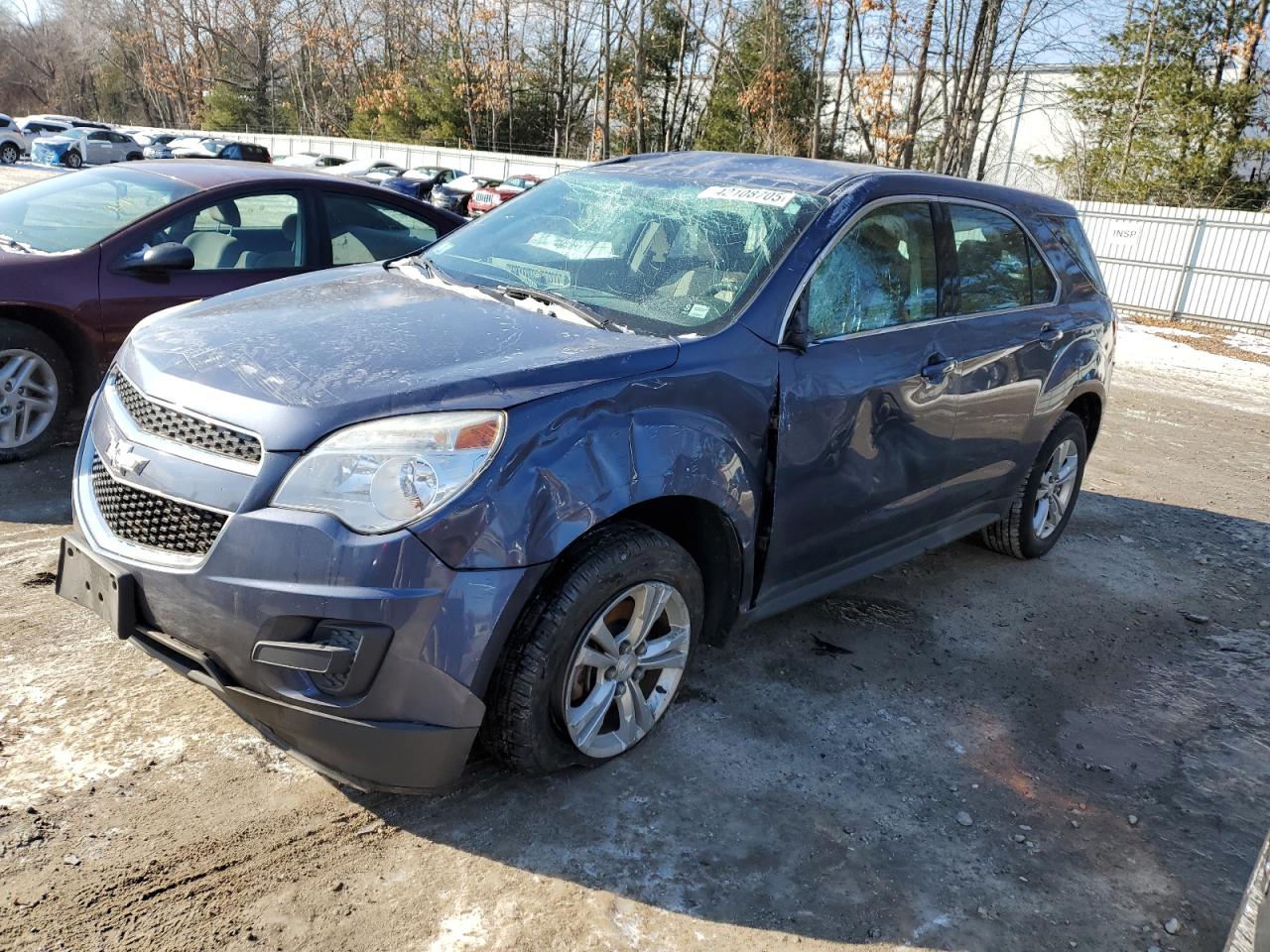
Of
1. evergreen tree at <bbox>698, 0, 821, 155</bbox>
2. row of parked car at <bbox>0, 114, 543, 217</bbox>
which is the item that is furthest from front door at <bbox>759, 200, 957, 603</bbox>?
evergreen tree at <bbox>698, 0, 821, 155</bbox>

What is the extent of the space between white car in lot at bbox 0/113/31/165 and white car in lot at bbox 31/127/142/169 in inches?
28.4

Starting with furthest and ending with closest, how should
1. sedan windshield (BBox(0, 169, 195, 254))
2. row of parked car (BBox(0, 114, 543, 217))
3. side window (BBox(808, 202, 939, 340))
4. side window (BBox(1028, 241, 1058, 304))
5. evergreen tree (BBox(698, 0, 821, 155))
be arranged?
evergreen tree (BBox(698, 0, 821, 155)), row of parked car (BBox(0, 114, 543, 217)), sedan windshield (BBox(0, 169, 195, 254)), side window (BBox(1028, 241, 1058, 304)), side window (BBox(808, 202, 939, 340))

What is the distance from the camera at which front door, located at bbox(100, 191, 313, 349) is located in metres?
5.28

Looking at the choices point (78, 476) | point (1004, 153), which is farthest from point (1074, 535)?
point (1004, 153)

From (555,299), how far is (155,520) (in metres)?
1.43

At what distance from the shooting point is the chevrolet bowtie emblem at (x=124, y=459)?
2.71m

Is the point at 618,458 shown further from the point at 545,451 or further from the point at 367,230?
the point at 367,230

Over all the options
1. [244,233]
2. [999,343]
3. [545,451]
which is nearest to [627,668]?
[545,451]

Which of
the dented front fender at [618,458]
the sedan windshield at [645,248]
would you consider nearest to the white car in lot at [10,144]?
the sedan windshield at [645,248]

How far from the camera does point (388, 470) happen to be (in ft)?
8.19

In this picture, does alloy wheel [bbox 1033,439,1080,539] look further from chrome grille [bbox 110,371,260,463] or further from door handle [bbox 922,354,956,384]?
chrome grille [bbox 110,371,260,463]

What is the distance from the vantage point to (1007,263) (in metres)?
4.64

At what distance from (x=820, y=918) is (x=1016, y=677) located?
190cm

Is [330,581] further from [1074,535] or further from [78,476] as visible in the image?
[1074,535]
